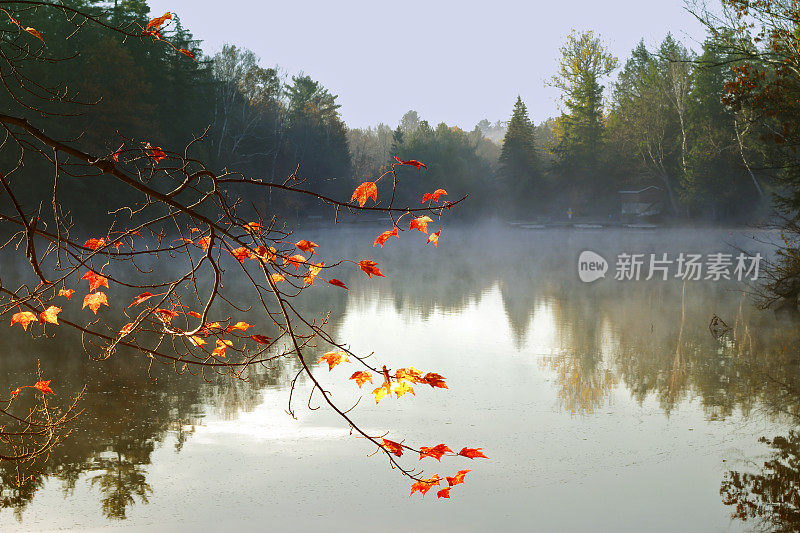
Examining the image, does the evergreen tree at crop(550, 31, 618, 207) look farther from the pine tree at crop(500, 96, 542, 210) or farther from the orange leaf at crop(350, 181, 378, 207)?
the orange leaf at crop(350, 181, 378, 207)

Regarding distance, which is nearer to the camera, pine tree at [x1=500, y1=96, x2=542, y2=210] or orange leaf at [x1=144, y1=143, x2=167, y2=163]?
orange leaf at [x1=144, y1=143, x2=167, y2=163]

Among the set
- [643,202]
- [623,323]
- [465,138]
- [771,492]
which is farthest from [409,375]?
[465,138]

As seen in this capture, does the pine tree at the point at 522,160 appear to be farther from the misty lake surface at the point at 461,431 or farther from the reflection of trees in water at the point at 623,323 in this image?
the misty lake surface at the point at 461,431

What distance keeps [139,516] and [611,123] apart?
187 feet

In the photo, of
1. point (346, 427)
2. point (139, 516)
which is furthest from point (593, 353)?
point (139, 516)

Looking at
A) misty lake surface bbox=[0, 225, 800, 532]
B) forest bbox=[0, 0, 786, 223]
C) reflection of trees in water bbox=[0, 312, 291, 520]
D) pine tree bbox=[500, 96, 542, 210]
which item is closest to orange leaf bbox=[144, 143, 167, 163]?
reflection of trees in water bbox=[0, 312, 291, 520]

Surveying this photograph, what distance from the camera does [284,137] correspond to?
5275 centimetres

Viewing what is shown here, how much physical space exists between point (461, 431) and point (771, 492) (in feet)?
9.96

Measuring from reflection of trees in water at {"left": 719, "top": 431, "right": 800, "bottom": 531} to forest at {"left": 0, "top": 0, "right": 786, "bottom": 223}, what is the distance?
897 inches

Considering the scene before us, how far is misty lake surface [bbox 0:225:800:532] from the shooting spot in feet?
21.7

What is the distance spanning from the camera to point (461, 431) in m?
8.72

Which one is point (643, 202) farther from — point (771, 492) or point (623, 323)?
point (771, 492)

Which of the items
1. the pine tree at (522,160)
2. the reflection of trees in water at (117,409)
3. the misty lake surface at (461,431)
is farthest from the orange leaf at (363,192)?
the pine tree at (522,160)

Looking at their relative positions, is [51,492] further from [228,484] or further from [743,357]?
[743,357]
